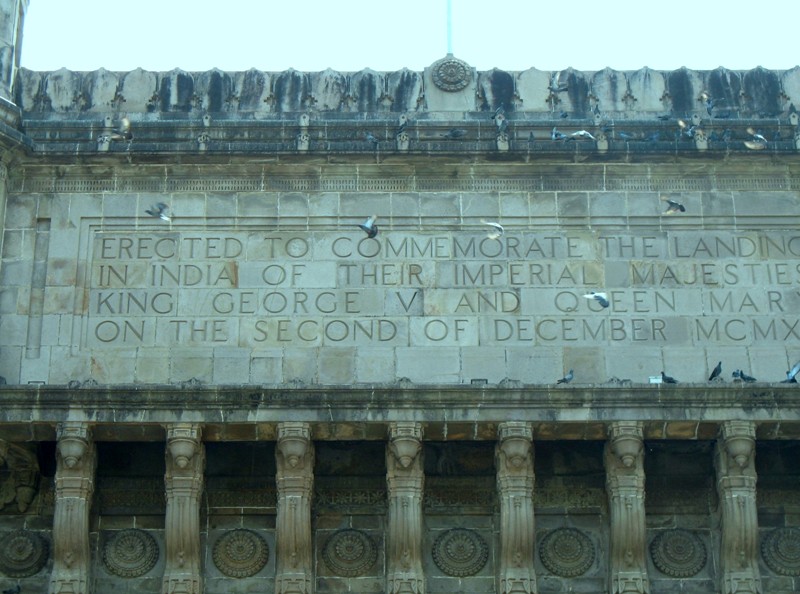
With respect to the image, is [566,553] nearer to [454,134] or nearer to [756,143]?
[454,134]

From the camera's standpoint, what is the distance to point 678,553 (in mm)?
24844

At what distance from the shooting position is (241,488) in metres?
25.1

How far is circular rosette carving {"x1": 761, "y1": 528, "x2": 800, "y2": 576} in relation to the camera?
81.4 feet

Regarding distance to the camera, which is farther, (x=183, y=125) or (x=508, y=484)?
(x=183, y=125)

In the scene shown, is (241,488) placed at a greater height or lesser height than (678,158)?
lesser

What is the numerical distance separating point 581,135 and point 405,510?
5.50 meters

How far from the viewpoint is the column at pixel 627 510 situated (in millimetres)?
24031

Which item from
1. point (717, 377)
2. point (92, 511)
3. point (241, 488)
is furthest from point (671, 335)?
point (92, 511)

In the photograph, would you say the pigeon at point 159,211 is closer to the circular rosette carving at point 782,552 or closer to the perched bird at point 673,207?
the perched bird at point 673,207

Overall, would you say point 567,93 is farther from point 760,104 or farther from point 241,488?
point 241,488

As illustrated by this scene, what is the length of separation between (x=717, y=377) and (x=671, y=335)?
908 millimetres

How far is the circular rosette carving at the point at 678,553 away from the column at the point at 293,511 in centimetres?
423

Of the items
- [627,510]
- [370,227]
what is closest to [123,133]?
[370,227]

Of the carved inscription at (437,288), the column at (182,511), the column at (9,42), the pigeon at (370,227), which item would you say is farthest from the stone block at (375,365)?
the column at (9,42)
